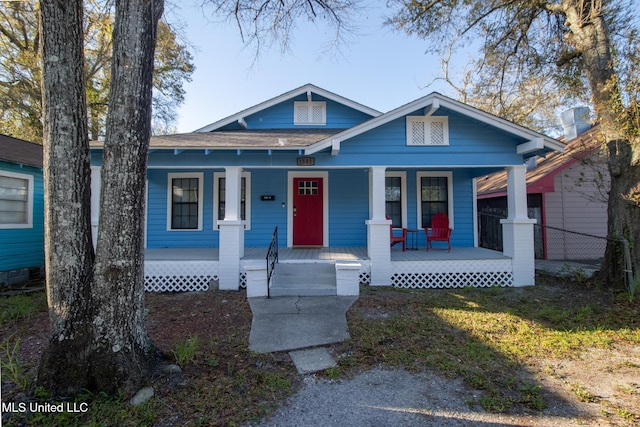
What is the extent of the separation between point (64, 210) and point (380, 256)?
5.35m

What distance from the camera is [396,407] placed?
106 inches

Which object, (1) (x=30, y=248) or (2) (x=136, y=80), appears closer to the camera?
(2) (x=136, y=80)

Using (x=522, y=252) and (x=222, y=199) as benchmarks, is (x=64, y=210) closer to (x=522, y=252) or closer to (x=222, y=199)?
(x=222, y=199)

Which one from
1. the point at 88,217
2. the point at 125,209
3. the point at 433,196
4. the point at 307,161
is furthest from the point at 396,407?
the point at 433,196

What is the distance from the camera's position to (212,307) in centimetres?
545

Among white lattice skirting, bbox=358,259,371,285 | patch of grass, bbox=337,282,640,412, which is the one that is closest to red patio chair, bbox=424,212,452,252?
patch of grass, bbox=337,282,640,412

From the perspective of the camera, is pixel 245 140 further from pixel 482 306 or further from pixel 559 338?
pixel 559 338

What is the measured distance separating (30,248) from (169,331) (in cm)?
649

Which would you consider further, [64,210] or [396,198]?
[396,198]

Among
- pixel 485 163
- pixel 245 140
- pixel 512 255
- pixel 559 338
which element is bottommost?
pixel 559 338

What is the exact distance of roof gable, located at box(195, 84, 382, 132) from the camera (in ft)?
29.8

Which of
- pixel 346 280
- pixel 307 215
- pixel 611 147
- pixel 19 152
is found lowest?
pixel 346 280

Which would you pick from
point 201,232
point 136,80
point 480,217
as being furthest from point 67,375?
point 480,217

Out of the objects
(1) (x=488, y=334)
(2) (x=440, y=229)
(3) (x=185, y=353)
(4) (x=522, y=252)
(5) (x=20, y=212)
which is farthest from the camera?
(2) (x=440, y=229)
